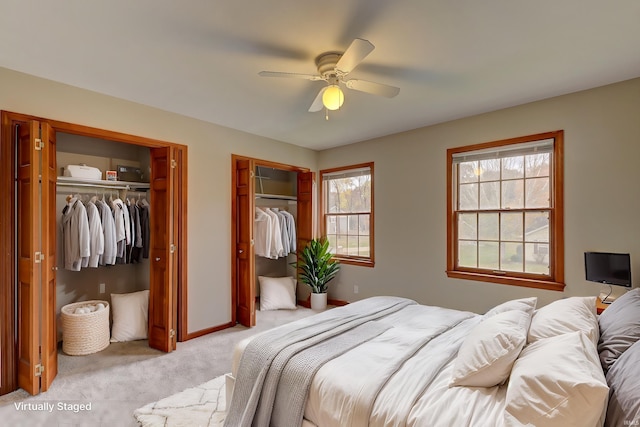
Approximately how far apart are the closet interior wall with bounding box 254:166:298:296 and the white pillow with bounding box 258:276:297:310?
376 mm

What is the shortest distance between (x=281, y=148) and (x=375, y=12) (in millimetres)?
3103

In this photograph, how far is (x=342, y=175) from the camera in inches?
203

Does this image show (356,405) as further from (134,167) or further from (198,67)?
(134,167)

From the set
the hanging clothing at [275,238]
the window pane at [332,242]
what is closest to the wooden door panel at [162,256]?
the hanging clothing at [275,238]

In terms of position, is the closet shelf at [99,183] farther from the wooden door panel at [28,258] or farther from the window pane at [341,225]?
the window pane at [341,225]

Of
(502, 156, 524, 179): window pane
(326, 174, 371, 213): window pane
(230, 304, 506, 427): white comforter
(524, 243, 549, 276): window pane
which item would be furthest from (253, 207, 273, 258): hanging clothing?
(524, 243, 549, 276): window pane

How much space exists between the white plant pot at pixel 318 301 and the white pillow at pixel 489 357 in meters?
3.43

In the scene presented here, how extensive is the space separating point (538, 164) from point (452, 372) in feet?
8.98

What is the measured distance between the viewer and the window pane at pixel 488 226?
3.63 m

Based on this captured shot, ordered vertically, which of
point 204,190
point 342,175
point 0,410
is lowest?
point 0,410

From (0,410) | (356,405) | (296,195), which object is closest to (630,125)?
(356,405)

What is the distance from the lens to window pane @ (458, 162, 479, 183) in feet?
12.4

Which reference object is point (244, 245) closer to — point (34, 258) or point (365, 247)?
point (365, 247)

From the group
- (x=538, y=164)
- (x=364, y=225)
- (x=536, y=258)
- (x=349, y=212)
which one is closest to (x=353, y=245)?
(x=364, y=225)
